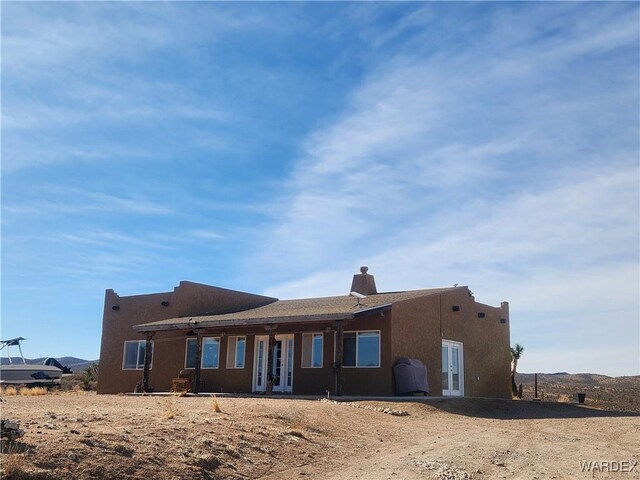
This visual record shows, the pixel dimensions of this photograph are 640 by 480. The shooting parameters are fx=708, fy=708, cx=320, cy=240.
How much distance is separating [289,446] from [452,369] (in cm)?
1596

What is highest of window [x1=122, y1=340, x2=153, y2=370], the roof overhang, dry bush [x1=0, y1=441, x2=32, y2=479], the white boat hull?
the roof overhang

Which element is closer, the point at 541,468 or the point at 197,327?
the point at 541,468

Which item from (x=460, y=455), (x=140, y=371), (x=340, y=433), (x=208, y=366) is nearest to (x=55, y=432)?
(x=340, y=433)

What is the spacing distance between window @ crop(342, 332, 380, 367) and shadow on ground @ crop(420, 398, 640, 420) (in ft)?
9.95

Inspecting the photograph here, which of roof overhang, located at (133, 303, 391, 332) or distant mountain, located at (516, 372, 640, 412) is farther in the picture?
distant mountain, located at (516, 372, 640, 412)

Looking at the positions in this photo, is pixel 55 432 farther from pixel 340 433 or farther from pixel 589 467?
pixel 589 467

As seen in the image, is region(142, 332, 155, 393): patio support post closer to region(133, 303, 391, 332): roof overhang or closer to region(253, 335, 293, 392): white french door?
region(133, 303, 391, 332): roof overhang

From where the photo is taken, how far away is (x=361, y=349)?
2381 centimetres

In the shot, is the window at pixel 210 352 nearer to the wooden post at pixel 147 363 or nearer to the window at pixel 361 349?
the wooden post at pixel 147 363

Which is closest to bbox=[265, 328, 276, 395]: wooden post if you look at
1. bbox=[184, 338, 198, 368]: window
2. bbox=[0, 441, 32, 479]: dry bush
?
bbox=[184, 338, 198, 368]: window

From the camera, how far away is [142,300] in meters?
31.2

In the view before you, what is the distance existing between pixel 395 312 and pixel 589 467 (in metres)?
12.4

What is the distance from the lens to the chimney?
1171 inches

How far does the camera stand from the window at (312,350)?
24.7m
